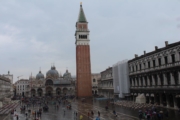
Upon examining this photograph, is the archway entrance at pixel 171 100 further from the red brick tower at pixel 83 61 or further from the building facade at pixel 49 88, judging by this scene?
the building facade at pixel 49 88

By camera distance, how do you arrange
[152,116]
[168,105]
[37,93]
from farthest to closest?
[37,93], [168,105], [152,116]

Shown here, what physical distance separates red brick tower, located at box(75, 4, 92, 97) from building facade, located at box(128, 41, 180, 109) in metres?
42.4

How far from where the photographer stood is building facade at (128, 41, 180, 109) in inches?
1352

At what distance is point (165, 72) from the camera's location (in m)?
37.1

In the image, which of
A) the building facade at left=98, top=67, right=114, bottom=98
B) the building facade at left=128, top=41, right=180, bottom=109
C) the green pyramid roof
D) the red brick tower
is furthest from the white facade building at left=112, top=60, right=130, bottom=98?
the green pyramid roof

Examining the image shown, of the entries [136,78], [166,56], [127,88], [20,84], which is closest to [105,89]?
[127,88]

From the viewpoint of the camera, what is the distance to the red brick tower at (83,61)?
296 ft

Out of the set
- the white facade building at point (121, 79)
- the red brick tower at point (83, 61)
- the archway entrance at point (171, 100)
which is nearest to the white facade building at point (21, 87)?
the red brick tower at point (83, 61)

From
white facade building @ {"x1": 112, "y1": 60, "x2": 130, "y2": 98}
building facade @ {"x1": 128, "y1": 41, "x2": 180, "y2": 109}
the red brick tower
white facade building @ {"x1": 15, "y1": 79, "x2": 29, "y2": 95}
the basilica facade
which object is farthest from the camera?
white facade building @ {"x1": 15, "y1": 79, "x2": 29, "y2": 95}

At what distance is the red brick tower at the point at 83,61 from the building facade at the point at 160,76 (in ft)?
139

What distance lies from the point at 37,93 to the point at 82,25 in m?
54.9

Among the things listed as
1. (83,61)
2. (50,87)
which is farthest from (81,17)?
(50,87)

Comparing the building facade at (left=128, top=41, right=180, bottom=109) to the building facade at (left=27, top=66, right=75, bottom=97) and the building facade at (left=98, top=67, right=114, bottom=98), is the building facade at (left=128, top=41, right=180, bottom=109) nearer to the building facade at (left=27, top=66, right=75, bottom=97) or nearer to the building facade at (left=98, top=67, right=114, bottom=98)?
the building facade at (left=98, top=67, right=114, bottom=98)

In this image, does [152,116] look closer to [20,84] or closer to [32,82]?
[32,82]
